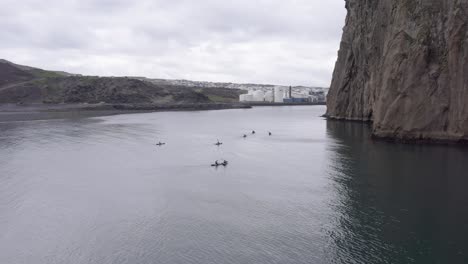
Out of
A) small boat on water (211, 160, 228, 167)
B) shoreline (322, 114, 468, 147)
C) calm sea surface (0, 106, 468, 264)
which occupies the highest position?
shoreline (322, 114, 468, 147)

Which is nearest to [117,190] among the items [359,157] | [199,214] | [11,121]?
[199,214]

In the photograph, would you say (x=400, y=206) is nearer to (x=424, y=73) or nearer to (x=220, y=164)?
(x=220, y=164)

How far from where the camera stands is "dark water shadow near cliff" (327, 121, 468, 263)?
30.1 metres

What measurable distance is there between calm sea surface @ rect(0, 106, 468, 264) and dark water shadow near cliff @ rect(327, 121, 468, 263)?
0.12m

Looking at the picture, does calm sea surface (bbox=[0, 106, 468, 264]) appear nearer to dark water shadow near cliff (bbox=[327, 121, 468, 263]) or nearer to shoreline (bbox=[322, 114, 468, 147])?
dark water shadow near cliff (bbox=[327, 121, 468, 263])

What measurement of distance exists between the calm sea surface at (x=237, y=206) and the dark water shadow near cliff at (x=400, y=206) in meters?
0.12

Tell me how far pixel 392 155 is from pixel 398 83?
1926cm

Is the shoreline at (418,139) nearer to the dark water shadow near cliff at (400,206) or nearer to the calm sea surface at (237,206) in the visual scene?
the calm sea surface at (237,206)

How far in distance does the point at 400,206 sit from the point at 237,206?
15.9 m

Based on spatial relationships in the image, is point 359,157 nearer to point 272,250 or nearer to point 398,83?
point 398,83

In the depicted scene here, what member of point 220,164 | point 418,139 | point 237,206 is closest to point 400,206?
point 237,206

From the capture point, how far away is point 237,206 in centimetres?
4206

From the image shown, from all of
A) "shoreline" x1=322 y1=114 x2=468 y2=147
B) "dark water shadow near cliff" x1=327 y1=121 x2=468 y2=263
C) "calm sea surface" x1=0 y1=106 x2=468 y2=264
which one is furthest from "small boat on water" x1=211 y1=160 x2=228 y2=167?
"shoreline" x1=322 y1=114 x2=468 y2=147

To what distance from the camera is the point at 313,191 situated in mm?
47250
